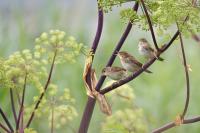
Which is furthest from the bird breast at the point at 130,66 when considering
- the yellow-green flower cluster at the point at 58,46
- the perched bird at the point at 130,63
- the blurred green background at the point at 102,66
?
the blurred green background at the point at 102,66

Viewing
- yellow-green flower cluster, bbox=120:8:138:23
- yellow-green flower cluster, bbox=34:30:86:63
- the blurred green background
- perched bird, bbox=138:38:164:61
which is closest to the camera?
yellow-green flower cluster, bbox=120:8:138:23

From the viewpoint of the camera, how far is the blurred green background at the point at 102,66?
5188 millimetres

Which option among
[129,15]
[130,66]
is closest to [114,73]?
[130,66]

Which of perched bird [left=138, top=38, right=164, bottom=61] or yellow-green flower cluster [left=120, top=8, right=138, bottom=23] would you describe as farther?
perched bird [left=138, top=38, right=164, bottom=61]

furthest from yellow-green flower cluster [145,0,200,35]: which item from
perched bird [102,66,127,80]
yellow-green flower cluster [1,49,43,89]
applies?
yellow-green flower cluster [1,49,43,89]

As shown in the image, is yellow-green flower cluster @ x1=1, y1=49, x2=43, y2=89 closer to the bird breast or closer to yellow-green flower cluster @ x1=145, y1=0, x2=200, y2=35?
the bird breast

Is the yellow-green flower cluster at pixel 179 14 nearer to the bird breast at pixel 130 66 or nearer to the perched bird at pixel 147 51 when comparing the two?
the perched bird at pixel 147 51

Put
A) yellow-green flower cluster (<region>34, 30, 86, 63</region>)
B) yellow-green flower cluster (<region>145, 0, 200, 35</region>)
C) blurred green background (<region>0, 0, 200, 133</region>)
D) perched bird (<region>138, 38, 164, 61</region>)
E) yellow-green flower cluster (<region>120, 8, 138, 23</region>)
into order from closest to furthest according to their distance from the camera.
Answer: yellow-green flower cluster (<region>145, 0, 200, 35</region>) < yellow-green flower cluster (<region>120, 8, 138, 23</region>) < perched bird (<region>138, 38, 164, 61</region>) < yellow-green flower cluster (<region>34, 30, 86, 63</region>) < blurred green background (<region>0, 0, 200, 133</region>)

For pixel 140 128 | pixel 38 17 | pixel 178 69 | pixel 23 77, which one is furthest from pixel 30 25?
pixel 23 77

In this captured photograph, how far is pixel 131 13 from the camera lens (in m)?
2.20

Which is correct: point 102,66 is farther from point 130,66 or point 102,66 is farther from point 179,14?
point 179,14

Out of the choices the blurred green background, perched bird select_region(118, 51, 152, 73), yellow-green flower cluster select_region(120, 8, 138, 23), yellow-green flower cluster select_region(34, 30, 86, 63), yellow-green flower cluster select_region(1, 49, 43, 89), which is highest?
yellow-green flower cluster select_region(120, 8, 138, 23)

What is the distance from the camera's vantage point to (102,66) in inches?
217

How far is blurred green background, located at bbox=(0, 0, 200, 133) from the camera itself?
17.0 ft
